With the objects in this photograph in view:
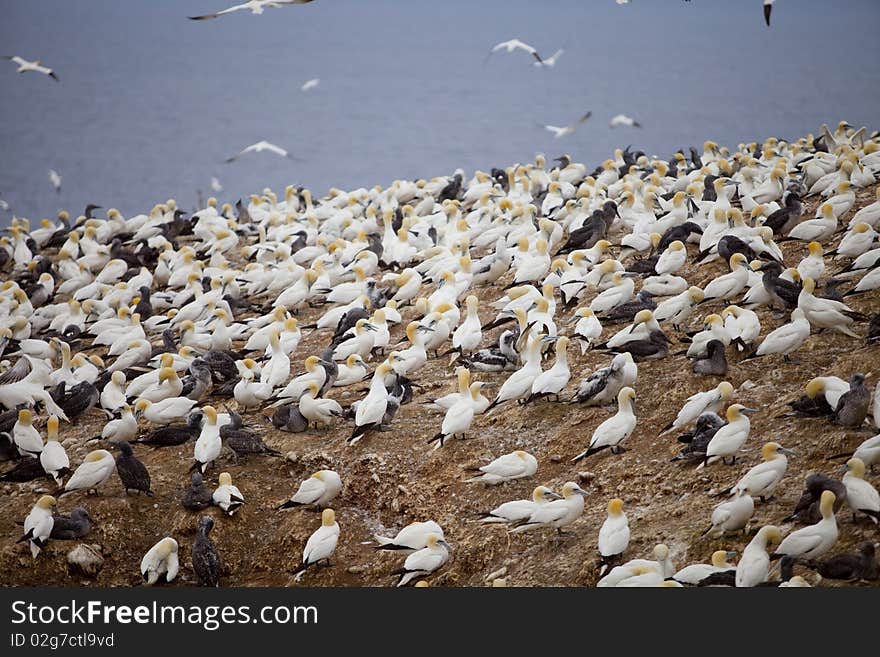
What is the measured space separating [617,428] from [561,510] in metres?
0.88

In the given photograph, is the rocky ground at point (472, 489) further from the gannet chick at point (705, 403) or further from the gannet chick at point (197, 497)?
the gannet chick at point (705, 403)

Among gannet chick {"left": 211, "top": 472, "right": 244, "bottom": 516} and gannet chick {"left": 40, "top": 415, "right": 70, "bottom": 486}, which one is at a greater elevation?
gannet chick {"left": 40, "top": 415, "right": 70, "bottom": 486}

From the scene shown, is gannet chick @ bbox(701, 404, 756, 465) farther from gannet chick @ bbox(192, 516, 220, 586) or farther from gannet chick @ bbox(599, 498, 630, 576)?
gannet chick @ bbox(192, 516, 220, 586)

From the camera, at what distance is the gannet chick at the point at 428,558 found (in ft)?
21.2

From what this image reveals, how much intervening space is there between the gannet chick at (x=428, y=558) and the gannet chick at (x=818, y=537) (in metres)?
2.10

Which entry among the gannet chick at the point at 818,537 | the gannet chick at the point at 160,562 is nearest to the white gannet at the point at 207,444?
the gannet chick at the point at 160,562

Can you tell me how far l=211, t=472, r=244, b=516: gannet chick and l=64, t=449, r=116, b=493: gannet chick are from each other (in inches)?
31.9

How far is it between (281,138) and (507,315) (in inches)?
1533

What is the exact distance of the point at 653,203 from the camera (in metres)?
11.8

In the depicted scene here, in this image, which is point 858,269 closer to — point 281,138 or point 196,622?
point 196,622

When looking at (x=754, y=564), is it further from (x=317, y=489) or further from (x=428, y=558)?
(x=317, y=489)

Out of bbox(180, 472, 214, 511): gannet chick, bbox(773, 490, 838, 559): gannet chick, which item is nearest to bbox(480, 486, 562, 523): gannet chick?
bbox(773, 490, 838, 559): gannet chick

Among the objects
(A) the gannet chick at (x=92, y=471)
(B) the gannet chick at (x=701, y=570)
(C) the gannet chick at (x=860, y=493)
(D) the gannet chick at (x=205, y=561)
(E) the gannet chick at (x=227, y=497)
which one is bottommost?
(D) the gannet chick at (x=205, y=561)

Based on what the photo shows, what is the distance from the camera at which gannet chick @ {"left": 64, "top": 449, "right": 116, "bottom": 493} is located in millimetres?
7469
